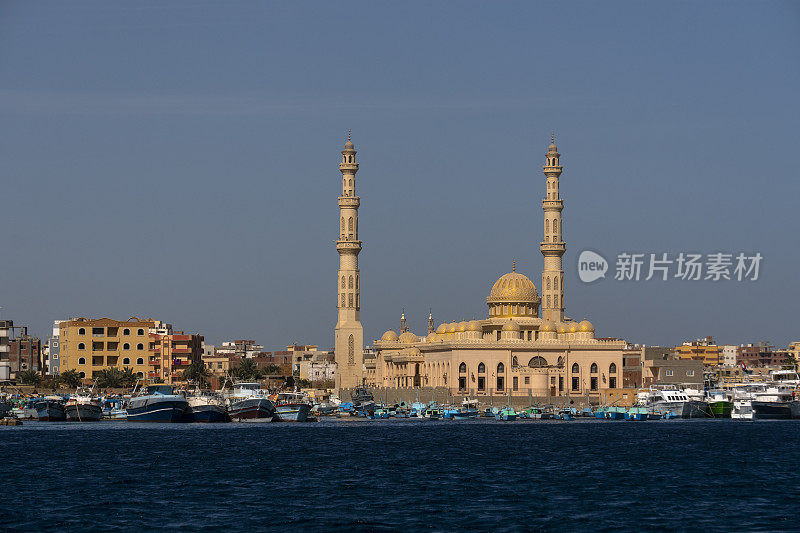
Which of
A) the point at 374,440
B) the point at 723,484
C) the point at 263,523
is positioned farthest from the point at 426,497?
the point at 374,440

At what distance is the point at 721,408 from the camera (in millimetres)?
157125

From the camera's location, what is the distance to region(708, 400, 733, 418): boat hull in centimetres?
15700

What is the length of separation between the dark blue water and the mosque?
203 feet

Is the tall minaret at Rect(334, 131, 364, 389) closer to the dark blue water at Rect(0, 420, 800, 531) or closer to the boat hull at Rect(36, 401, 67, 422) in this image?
the boat hull at Rect(36, 401, 67, 422)

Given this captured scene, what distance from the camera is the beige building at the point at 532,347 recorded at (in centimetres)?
17875

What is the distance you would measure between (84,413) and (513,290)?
225ft

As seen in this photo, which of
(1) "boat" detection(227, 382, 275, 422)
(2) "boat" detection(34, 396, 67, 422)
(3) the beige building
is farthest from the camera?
(3) the beige building

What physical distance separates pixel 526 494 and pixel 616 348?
12313cm

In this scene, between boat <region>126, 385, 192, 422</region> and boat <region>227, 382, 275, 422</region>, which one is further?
boat <region>227, 382, 275, 422</region>

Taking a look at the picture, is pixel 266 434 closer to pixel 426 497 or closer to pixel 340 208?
pixel 426 497

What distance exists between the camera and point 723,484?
6844cm

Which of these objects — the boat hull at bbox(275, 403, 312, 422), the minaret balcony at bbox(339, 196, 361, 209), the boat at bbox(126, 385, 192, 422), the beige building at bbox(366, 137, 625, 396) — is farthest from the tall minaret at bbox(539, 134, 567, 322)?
the boat at bbox(126, 385, 192, 422)

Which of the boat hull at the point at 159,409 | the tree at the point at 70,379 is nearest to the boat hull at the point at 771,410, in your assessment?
the boat hull at the point at 159,409

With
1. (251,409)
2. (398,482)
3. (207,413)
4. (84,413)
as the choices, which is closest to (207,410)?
(207,413)
